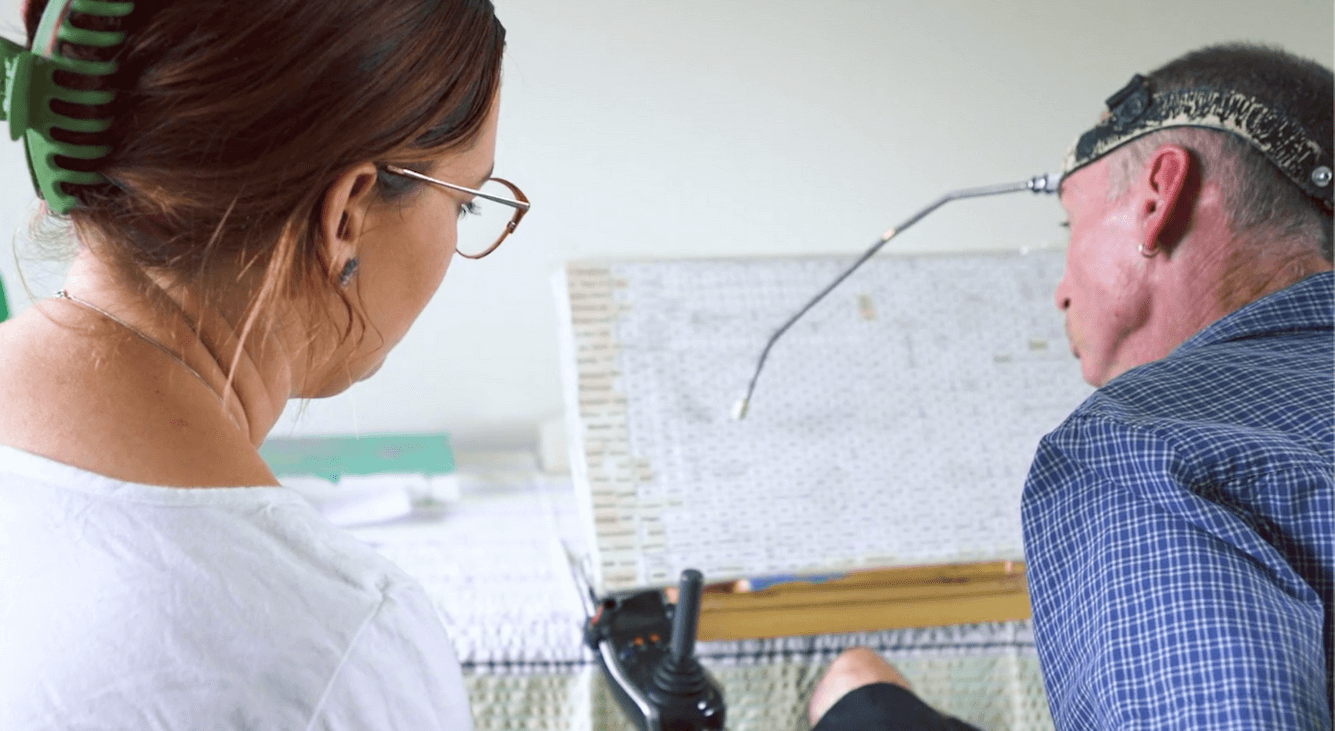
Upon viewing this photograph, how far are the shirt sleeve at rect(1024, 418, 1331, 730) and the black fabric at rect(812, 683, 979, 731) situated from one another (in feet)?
0.83

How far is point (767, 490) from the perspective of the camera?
1148mm

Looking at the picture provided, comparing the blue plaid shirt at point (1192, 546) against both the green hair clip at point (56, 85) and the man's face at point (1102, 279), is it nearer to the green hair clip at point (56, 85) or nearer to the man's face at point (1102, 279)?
the man's face at point (1102, 279)

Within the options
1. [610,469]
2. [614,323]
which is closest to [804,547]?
[610,469]

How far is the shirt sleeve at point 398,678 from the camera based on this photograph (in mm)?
494

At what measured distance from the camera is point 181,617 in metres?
0.46

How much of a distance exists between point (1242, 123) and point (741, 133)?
94cm

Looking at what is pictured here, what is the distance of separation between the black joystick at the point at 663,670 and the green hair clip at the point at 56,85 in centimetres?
59

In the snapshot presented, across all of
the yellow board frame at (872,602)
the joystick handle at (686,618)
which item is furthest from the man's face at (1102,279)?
the joystick handle at (686,618)

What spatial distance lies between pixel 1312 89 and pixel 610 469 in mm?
729

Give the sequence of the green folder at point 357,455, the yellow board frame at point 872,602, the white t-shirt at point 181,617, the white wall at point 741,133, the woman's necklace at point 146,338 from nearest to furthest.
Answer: the white t-shirt at point 181,617 → the woman's necklace at point 146,338 → the yellow board frame at point 872,602 → the green folder at point 357,455 → the white wall at point 741,133

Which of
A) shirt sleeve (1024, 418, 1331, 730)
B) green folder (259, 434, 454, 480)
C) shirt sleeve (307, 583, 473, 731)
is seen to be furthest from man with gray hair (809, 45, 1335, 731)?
green folder (259, 434, 454, 480)

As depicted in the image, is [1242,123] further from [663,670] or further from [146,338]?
[146,338]

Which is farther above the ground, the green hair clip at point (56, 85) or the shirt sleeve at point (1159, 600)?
the green hair clip at point (56, 85)

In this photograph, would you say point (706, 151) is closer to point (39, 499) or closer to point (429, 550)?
point (429, 550)
